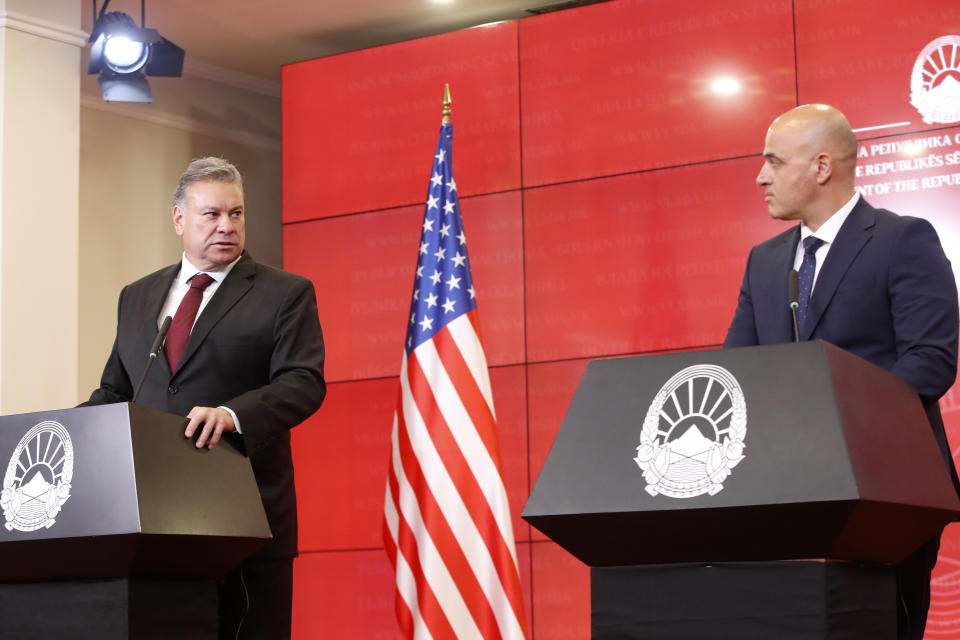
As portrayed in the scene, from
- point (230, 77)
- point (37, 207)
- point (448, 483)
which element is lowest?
point (448, 483)

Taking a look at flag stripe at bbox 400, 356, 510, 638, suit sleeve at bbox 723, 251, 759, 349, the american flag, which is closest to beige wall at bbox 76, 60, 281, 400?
the american flag

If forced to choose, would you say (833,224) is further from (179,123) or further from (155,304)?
(179,123)

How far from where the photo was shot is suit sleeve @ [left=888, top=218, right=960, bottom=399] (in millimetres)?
2252

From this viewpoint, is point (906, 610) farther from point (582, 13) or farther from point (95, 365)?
point (95, 365)

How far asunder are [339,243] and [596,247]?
1349 mm

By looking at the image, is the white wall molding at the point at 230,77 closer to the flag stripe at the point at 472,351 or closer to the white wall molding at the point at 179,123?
the white wall molding at the point at 179,123

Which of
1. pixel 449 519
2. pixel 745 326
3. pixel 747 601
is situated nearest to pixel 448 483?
pixel 449 519

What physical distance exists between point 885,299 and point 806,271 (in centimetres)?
18

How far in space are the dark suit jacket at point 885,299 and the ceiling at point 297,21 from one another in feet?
12.6

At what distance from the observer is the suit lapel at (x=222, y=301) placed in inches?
114

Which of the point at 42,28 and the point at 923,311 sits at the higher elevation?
the point at 42,28

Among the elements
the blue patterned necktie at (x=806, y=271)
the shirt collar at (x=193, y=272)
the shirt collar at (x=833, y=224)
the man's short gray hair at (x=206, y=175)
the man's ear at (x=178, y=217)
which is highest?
the man's short gray hair at (x=206, y=175)

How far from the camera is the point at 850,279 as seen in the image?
2449 millimetres

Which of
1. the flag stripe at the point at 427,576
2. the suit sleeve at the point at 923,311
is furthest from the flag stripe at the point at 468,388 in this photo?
the suit sleeve at the point at 923,311
